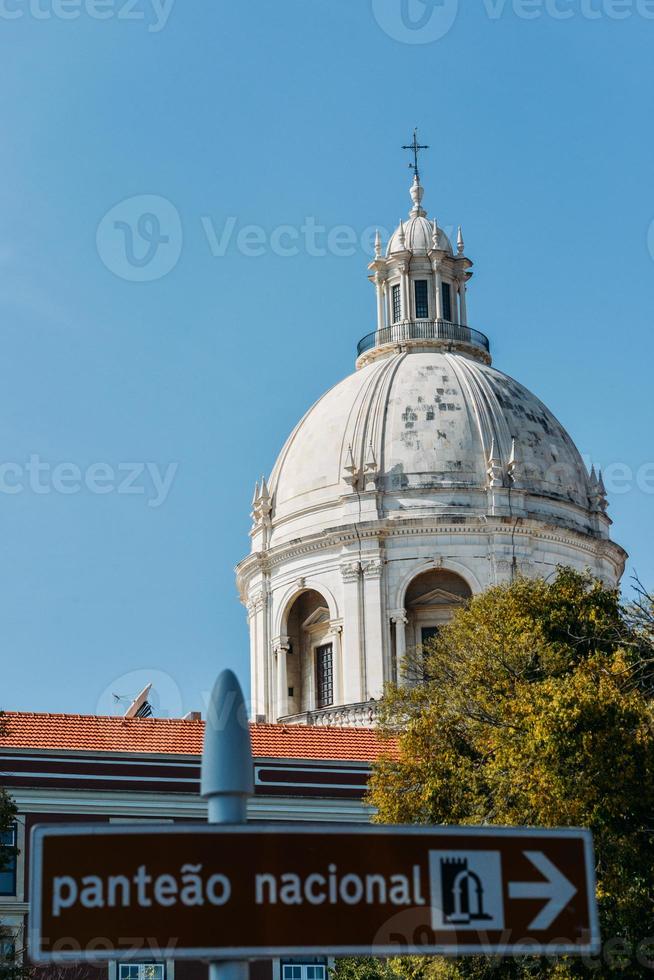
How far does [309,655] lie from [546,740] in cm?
3737

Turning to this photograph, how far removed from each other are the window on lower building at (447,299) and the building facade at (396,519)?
5.91 feet

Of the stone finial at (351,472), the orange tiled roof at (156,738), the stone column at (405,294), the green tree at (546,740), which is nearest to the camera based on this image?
the green tree at (546,740)

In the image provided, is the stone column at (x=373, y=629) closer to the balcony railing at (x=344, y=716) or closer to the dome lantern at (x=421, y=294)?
the balcony railing at (x=344, y=716)

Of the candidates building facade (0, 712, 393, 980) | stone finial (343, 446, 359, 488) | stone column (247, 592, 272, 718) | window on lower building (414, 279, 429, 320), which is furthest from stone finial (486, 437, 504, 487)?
building facade (0, 712, 393, 980)

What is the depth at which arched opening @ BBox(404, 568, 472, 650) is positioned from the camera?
61.8 m

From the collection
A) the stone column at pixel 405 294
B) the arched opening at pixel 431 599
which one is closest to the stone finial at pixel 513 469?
the arched opening at pixel 431 599

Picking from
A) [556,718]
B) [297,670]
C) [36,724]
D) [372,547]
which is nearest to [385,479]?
[372,547]

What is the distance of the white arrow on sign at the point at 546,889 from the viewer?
7.80m

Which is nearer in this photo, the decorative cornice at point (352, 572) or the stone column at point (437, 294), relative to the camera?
the decorative cornice at point (352, 572)

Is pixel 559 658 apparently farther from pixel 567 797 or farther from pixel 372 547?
pixel 372 547

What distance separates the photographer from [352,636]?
2409 inches

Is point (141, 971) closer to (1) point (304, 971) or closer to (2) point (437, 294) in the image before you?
(1) point (304, 971)

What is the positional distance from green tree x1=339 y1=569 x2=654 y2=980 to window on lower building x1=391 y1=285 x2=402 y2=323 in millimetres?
33461

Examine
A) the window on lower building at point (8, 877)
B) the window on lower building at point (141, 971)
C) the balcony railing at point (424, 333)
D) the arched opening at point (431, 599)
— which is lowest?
the window on lower building at point (141, 971)
